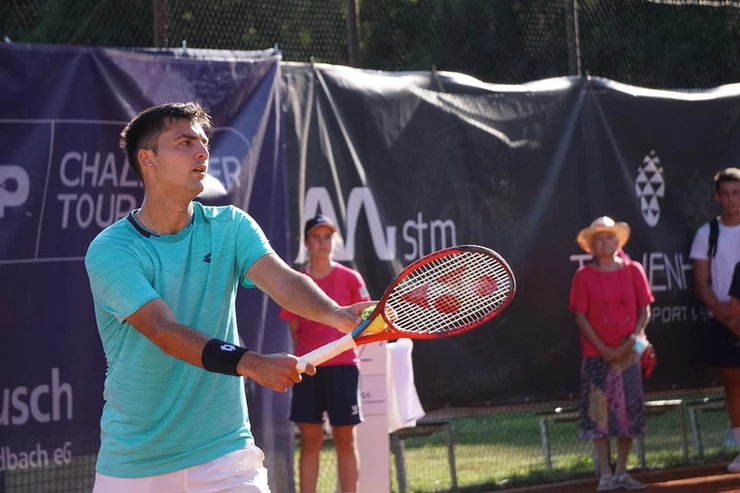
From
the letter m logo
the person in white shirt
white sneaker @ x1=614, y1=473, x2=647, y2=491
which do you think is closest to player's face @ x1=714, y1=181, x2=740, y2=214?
the person in white shirt

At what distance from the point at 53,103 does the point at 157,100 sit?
0.51m

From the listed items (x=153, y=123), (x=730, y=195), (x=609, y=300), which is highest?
(x=730, y=195)

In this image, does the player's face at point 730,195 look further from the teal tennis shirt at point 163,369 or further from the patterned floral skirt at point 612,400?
the teal tennis shirt at point 163,369

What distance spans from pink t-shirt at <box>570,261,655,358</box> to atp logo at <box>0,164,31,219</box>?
11.3 feet

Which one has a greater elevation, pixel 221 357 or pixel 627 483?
pixel 221 357

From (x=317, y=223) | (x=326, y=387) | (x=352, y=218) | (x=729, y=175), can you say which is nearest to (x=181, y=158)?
(x=317, y=223)

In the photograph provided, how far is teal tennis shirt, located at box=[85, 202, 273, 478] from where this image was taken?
124 inches

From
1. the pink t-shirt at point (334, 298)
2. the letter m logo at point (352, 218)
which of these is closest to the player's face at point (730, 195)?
the letter m logo at point (352, 218)

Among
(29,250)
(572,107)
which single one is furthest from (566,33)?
(29,250)

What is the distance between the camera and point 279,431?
6059mm

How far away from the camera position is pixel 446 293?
3.74 meters

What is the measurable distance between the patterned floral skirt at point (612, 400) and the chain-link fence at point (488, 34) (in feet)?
7.18

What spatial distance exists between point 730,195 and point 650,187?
0.53 meters

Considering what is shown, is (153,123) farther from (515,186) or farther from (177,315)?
(515,186)
